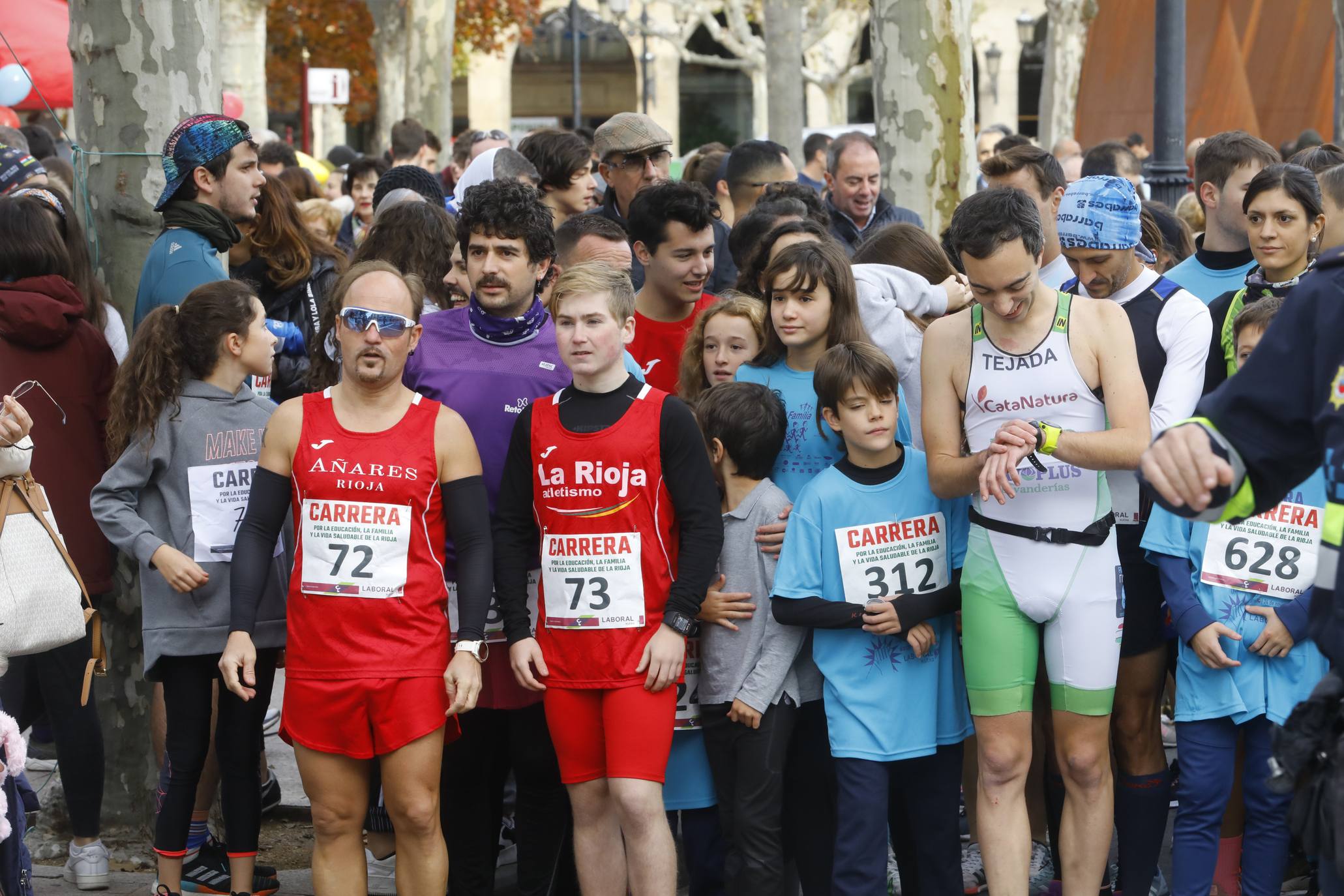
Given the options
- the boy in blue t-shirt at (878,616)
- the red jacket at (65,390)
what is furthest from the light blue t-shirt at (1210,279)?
the red jacket at (65,390)

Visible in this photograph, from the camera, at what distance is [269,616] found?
4977 millimetres

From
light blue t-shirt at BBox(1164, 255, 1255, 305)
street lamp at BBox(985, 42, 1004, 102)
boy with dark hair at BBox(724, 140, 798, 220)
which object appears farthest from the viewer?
street lamp at BBox(985, 42, 1004, 102)

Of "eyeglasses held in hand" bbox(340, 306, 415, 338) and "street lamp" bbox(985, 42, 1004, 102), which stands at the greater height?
"street lamp" bbox(985, 42, 1004, 102)

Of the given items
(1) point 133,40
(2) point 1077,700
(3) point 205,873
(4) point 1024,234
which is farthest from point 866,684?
(1) point 133,40

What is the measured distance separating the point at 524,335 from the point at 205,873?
2067 mm

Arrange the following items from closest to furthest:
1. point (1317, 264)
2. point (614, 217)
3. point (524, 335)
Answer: point (1317, 264), point (524, 335), point (614, 217)

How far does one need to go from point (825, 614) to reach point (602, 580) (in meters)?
0.66

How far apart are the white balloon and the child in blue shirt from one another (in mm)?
12598

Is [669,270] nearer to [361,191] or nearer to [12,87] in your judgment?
[361,191]

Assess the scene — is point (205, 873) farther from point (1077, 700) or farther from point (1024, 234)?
point (1024, 234)

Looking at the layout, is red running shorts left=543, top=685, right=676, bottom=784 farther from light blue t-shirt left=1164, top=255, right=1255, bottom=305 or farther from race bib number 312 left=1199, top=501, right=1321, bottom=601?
light blue t-shirt left=1164, top=255, right=1255, bottom=305

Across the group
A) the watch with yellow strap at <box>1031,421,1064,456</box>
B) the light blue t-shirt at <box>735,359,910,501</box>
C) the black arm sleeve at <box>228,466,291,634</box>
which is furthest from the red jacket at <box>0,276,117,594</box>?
the watch with yellow strap at <box>1031,421,1064,456</box>

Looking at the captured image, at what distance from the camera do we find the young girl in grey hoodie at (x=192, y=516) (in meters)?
4.93

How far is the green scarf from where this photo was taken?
18.3 ft
